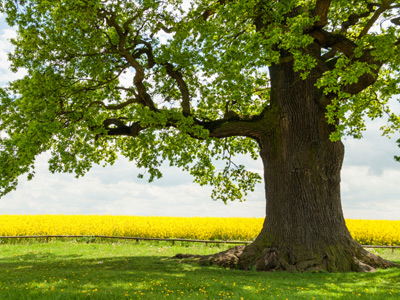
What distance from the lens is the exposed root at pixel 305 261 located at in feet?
46.6

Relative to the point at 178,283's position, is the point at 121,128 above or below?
above

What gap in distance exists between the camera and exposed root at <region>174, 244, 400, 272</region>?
14203 mm

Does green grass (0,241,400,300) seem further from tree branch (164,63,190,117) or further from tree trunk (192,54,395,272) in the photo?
tree branch (164,63,190,117)

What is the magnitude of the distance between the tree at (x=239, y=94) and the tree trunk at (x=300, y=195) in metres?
0.04

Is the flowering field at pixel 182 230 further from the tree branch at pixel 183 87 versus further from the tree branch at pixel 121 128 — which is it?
the tree branch at pixel 183 87

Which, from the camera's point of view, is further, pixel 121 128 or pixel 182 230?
pixel 182 230

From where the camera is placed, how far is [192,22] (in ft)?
55.1

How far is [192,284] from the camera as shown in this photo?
34.4 ft

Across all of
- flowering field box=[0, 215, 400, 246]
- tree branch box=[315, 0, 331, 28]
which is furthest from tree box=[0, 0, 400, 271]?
flowering field box=[0, 215, 400, 246]

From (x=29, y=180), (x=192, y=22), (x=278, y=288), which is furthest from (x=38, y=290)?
(x=192, y=22)

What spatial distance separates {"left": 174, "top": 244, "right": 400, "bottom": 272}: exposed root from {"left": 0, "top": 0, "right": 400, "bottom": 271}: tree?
4 centimetres

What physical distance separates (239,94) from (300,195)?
14.9 ft

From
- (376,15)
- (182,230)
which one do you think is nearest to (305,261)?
(376,15)

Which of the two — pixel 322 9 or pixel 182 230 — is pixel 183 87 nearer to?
pixel 322 9
